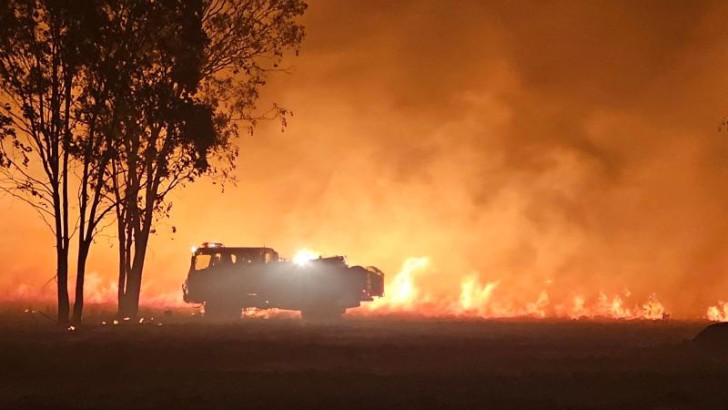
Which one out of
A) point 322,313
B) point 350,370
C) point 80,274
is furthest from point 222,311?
point 350,370

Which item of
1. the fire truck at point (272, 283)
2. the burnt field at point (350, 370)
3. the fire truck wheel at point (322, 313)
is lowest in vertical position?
the burnt field at point (350, 370)

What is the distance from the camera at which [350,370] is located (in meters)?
18.4

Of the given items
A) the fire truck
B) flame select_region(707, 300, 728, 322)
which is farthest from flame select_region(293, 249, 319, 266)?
flame select_region(707, 300, 728, 322)

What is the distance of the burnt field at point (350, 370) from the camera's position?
14.4 m

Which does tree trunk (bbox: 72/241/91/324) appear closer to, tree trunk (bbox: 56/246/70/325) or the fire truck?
tree trunk (bbox: 56/246/70/325)

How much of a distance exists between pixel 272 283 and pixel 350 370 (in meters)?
23.2

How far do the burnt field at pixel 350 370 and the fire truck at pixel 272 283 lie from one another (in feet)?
37.9

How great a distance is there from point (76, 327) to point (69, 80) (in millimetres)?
7949

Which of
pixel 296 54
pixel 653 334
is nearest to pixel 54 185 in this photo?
pixel 296 54

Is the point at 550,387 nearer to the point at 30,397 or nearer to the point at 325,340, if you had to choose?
the point at 30,397

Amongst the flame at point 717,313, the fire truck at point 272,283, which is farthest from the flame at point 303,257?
the flame at point 717,313

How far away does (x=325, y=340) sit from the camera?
26203mm

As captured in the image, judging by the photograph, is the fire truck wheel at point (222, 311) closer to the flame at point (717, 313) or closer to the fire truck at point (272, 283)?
the fire truck at point (272, 283)

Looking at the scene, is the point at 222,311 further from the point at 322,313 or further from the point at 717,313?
the point at 717,313
